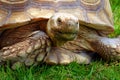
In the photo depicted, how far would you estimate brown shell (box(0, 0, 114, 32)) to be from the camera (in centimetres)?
351

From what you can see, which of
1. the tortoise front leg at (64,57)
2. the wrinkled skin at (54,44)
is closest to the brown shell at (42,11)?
the wrinkled skin at (54,44)

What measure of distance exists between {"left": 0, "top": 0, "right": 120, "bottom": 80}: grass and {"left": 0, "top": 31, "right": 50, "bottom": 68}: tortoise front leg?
72 millimetres

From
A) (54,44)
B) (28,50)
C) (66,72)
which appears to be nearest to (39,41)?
(28,50)

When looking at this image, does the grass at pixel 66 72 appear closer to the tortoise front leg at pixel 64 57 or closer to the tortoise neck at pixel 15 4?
the tortoise front leg at pixel 64 57

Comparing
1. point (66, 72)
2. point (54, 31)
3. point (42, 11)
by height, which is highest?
point (42, 11)

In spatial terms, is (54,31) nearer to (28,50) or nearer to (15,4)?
(28,50)

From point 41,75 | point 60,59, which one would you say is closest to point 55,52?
point 60,59

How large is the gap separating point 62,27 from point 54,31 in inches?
6.8

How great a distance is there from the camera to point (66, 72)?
140 inches

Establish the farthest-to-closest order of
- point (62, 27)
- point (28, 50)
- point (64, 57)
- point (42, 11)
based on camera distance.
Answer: point (64, 57)
point (42, 11)
point (28, 50)
point (62, 27)

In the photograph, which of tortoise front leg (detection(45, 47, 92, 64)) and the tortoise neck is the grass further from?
the tortoise neck

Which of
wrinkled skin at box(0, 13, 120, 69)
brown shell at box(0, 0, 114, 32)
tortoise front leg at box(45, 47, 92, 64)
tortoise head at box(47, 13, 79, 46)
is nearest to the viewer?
tortoise head at box(47, 13, 79, 46)

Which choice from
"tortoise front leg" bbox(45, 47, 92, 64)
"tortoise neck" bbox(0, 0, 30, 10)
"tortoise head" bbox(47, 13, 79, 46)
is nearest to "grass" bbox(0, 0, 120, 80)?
"tortoise front leg" bbox(45, 47, 92, 64)

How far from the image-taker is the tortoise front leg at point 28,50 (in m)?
3.41
